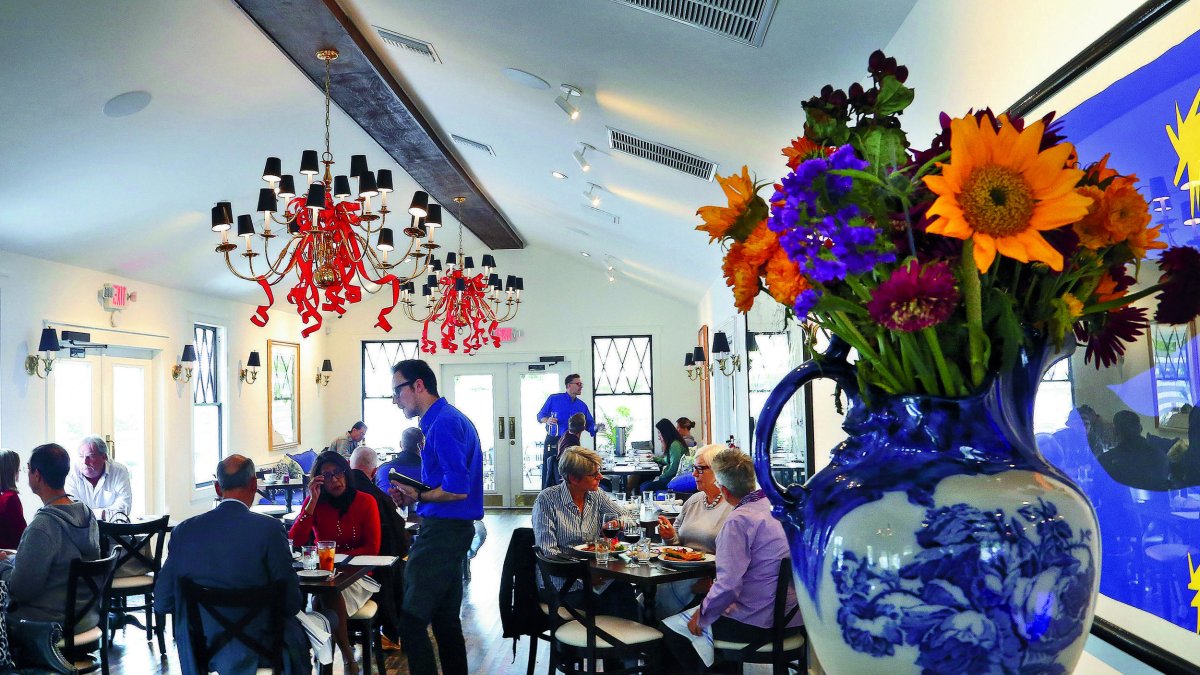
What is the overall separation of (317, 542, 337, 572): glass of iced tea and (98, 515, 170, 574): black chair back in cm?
191

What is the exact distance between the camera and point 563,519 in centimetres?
483

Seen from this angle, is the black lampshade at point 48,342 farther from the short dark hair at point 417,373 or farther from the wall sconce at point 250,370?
the short dark hair at point 417,373

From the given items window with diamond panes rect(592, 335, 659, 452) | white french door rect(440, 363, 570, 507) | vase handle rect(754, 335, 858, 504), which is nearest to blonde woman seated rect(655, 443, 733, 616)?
vase handle rect(754, 335, 858, 504)

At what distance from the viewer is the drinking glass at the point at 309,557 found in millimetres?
4418

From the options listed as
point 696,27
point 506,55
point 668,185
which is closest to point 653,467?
point 668,185

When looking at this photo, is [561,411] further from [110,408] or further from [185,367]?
[110,408]

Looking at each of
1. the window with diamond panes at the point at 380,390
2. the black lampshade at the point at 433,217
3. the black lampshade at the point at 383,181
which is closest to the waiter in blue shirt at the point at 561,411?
the window with diamond panes at the point at 380,390

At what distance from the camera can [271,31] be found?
4953mm

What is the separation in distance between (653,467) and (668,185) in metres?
5.32

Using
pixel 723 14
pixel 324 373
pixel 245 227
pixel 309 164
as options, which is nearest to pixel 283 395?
pixel 324 373

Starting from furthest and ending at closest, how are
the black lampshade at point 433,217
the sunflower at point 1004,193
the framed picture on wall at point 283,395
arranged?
→ the framed picture on wall at point 283,395, the black lampshade at point 433,217, the sunflower at point 1004,193

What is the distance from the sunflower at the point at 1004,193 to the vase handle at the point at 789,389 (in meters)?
0.25

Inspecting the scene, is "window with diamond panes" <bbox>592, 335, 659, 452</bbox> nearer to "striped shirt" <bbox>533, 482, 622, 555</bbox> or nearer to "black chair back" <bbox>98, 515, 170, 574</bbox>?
"black chair back" <bbox>98, 515, 170, 574</bbox>

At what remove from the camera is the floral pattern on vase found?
84 centimetres
